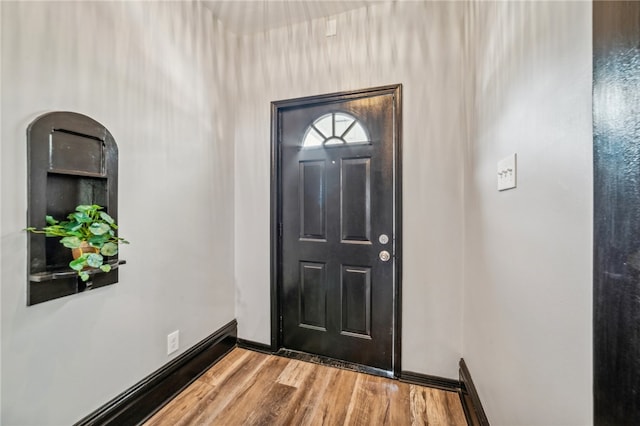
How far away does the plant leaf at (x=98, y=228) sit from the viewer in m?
1.12

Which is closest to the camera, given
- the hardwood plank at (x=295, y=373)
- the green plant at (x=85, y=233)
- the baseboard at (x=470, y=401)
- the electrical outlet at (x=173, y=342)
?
the green plant at (x=85, y=233)

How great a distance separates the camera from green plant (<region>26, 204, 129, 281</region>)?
1.06 meters

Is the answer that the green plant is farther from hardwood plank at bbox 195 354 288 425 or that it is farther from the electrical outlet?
hardwood plank at bbox 195 354 288 425

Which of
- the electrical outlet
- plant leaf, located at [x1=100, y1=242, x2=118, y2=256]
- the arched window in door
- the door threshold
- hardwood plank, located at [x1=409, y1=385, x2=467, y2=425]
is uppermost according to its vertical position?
the arched window in door

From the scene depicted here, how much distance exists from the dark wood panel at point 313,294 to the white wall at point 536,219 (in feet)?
3.43

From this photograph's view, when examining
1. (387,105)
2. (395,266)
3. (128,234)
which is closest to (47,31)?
(128,234)

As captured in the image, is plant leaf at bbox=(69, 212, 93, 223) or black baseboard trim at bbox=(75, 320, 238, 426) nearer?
plant leaf at bbox=(69, 212, 93, 223)

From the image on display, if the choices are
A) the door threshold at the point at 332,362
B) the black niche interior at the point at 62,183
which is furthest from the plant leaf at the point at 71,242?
the door threshold at the point at 332,362

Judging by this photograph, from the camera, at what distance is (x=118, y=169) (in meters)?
1.36

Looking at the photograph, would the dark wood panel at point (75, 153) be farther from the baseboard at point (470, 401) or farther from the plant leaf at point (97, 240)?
the baseboard at point (470, 401)

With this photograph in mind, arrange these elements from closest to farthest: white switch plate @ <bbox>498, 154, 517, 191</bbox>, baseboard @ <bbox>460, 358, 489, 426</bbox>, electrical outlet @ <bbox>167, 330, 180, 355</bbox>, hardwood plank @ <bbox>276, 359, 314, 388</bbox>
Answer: white switch plate @ <bbox>498, 154, 517, 191</bbox> < baseboard @ <bbox>460, 358, 489, 426</bbox> < electrical outlet @ <bbox>167, 330, 180, 355</bbox> < hardwood plank @ <bbox>276, 359, 314, 388</bbox>

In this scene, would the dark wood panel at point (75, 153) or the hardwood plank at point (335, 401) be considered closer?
the dark wood panel at point (75, 153)

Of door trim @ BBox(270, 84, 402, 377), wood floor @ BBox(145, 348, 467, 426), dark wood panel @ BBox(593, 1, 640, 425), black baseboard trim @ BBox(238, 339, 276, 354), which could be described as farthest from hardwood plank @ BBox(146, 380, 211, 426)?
dark wood panel @ BBox(593, 1, 640, 425)

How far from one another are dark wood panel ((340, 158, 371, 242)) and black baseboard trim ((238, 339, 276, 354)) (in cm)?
109
